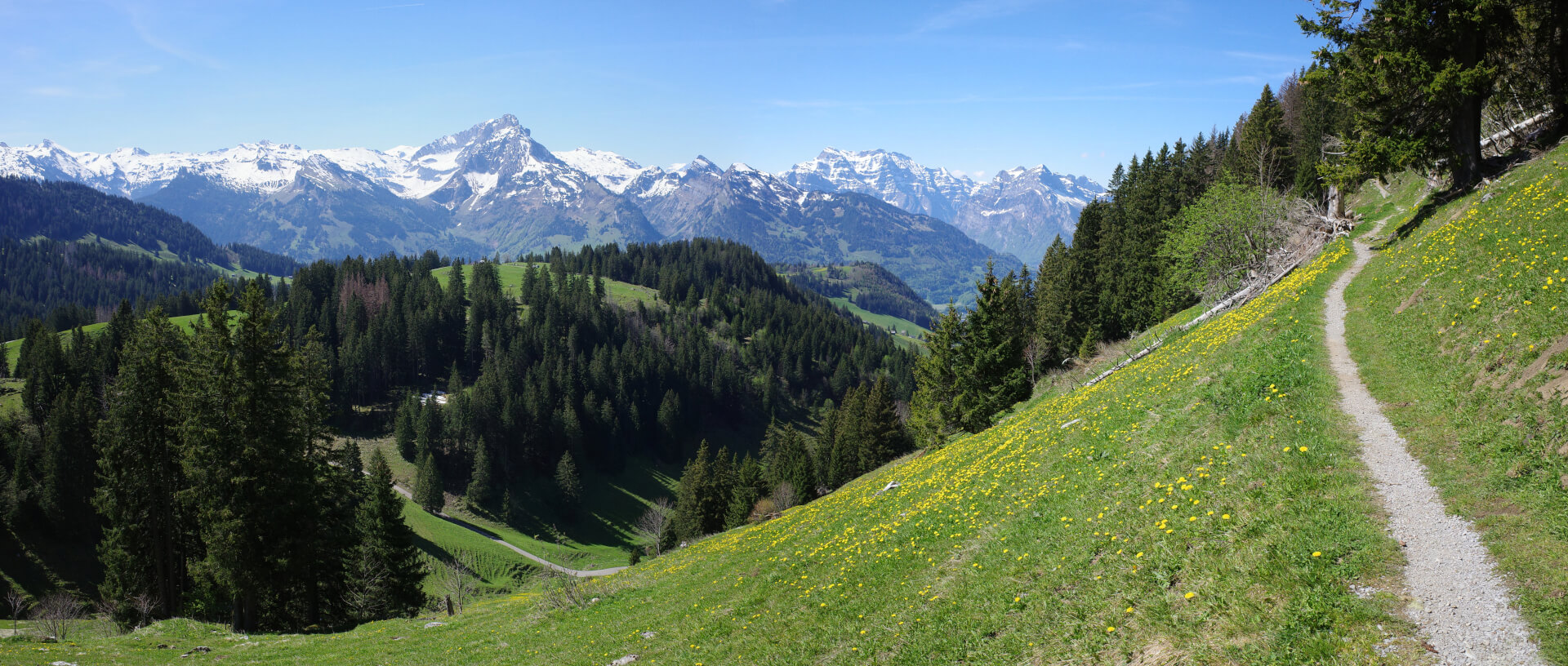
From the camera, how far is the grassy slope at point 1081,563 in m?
8.97

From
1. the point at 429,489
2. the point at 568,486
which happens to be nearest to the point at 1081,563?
the point at 429,489

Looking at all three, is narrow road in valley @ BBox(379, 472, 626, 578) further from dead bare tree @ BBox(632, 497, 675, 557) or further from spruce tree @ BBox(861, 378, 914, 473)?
spruce tree @ BBox(861, 378, 914, 473)

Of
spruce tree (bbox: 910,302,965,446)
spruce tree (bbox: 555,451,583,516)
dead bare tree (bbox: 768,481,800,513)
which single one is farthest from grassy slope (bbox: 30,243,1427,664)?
spruce tree (bbox: 555,451,583,516)

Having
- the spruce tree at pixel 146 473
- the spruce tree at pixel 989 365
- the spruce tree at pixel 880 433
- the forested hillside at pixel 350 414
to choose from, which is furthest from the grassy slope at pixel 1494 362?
the spruce tree at pixel 880 433

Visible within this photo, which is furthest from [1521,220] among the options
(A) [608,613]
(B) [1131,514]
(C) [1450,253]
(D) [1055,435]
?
(A) [608,613]

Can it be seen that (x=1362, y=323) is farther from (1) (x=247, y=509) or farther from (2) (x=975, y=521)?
(1) (x=247, y=509)

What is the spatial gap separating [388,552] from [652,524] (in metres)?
59.6

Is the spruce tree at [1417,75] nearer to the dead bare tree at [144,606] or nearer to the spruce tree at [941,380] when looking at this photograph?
the spruce tree at [941,380]

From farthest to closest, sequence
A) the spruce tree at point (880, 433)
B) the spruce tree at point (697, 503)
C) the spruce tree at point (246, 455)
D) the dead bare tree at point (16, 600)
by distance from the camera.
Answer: the spruce tree at point (697, 503) → the spruce tree at point (880, 433) → the dead bare tree at point (16, 600) → the spruce tree at point (246, 455)

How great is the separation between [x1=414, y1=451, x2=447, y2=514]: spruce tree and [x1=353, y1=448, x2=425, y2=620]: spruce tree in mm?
54926

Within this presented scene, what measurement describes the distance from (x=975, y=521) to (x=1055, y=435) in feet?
23.2

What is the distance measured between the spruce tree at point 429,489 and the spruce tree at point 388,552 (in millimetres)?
54926

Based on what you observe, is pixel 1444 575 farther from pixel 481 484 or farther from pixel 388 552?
pixel 481 484

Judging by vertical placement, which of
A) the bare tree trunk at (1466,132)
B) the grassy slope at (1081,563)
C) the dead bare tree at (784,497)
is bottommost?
the dead bare tree at (784,497)
